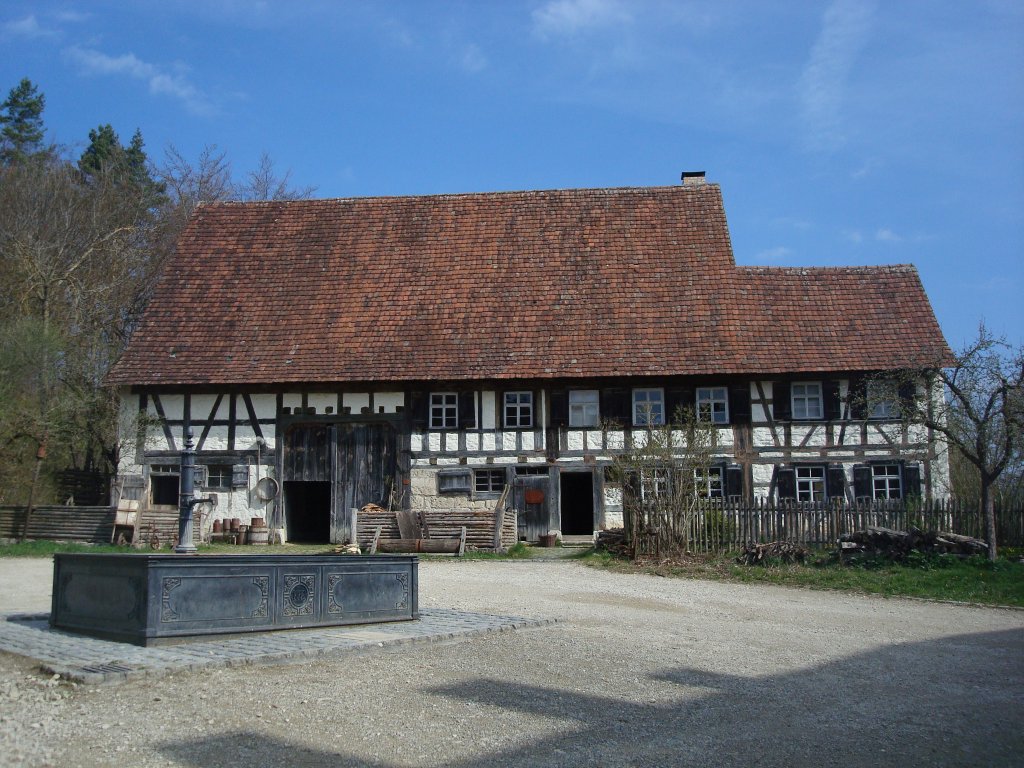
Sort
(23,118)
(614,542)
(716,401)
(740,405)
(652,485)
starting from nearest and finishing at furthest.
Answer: (652,485) < (614,542) < (740,405) < (716,401) < (23,118)

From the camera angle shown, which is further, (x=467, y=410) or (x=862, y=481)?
(x=467, y=410)

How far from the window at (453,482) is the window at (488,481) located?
258 mm

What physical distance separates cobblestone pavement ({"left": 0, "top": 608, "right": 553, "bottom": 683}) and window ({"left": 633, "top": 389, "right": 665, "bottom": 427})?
1448 centimetres

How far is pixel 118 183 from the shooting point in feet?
134

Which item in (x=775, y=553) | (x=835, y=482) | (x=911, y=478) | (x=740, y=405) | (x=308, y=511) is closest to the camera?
(x=775, y=553)

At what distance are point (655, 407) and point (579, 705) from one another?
18.7m

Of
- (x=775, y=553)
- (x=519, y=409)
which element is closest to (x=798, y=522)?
(x=775, y=553)

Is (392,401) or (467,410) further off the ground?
(392,401)

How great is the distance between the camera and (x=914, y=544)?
17.8m

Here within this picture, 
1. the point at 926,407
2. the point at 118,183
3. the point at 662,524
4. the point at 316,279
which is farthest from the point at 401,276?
the point at 118,183

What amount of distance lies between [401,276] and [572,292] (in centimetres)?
506

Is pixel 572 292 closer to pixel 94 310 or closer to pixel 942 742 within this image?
pixel 94 310

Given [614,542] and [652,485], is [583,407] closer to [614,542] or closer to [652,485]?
[614,542]

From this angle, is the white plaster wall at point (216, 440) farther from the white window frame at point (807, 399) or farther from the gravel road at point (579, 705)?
the gravel road at point (579, 705)
